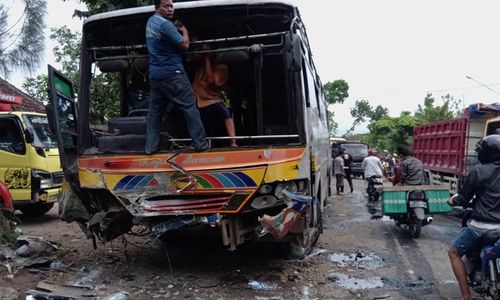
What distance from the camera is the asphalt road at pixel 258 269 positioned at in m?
5.00

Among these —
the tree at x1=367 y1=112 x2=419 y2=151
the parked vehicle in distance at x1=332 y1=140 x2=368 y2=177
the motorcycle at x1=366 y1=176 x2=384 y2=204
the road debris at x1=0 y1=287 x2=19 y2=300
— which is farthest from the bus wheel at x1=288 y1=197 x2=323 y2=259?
the tree at x1=367 y1=112 x2=419 y2=151

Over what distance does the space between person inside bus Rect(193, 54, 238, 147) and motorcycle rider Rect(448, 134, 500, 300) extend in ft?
7.96

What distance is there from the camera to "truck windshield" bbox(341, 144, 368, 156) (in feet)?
79.4

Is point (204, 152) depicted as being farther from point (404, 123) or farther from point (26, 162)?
point (404, 123)

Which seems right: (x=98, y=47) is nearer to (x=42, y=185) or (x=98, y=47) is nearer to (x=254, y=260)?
(x=254, y=260)

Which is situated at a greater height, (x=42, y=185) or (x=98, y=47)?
(x=98, y=47)

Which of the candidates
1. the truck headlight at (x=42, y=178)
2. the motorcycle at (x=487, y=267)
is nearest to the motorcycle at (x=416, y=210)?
the motorcycle at (x=487, y=267)

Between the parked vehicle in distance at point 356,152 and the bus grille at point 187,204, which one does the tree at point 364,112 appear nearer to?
the parked vehicle in distance at point 356,152

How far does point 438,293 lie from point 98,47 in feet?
14.8

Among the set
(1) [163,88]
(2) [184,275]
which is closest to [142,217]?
(2) [184,275]

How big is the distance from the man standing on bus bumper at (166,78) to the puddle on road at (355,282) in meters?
2.15

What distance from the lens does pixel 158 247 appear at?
7043mm

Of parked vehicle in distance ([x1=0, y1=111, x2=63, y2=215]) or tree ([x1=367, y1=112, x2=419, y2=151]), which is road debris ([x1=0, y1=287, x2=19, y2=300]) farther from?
tree ([x1=367, y1=112, x2=419, y2=151])

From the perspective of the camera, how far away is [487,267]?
4.02m
